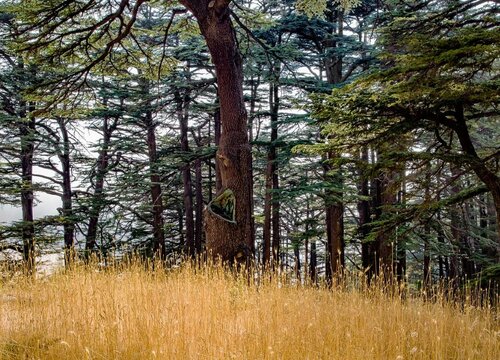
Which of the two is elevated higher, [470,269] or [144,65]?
[144,65]

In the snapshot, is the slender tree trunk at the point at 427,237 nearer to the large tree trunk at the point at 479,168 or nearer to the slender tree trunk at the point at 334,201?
the large tree trunk at the point at 479,168

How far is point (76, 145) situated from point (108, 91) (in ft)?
7.62

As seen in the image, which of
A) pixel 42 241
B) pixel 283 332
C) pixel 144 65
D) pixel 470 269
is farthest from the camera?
pixel 470 269

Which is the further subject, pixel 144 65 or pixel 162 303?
pixel 144 65

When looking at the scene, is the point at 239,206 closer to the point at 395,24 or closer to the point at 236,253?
the point at 236,253

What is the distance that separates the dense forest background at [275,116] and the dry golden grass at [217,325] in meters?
0.76

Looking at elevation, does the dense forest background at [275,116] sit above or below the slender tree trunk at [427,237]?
above

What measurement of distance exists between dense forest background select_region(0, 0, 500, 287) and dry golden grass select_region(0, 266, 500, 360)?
762 mm

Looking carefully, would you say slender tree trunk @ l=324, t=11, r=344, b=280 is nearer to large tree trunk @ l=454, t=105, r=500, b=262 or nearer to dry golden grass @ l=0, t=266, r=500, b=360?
large tree trunk @ l=454, t=105, r=500, b=262

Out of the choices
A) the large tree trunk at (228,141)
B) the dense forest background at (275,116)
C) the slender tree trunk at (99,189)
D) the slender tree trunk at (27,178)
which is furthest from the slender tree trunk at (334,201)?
the slender tree trunk at (27,178)

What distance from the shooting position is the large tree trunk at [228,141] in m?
6.19

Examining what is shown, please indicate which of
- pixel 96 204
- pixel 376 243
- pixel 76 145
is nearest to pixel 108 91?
pixel 76 145

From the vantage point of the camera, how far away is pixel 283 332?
10.6ft

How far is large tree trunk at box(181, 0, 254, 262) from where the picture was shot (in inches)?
244
